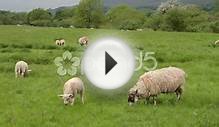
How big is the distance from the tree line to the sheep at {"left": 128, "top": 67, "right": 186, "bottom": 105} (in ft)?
239

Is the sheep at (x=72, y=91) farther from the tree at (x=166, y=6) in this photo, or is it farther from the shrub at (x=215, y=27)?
the tree at (x=166, y=6)

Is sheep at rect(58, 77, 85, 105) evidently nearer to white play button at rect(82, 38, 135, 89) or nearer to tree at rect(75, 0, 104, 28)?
white play button at rect(82, 38, 135, 89)

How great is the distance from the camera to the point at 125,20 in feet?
419

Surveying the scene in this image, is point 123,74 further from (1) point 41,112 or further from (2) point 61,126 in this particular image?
(2) point 61,126

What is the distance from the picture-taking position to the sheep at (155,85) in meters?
19.8

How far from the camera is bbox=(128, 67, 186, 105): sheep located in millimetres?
19797

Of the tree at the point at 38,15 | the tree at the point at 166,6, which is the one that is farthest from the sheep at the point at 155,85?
the tree at the point at 38,15

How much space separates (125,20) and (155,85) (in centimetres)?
10882

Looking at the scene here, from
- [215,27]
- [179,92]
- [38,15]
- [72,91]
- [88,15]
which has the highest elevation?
[38,15]

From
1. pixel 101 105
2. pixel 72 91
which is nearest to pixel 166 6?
pixel 72 91

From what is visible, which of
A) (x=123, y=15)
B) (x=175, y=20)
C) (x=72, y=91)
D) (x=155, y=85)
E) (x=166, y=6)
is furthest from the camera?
(x=166, y=6)

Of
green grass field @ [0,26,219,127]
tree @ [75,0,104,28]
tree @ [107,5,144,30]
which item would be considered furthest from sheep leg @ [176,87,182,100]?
tree @ [107,5,144,30]

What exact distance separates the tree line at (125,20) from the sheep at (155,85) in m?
72.7

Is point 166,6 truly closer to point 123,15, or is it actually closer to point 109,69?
point 123,15
